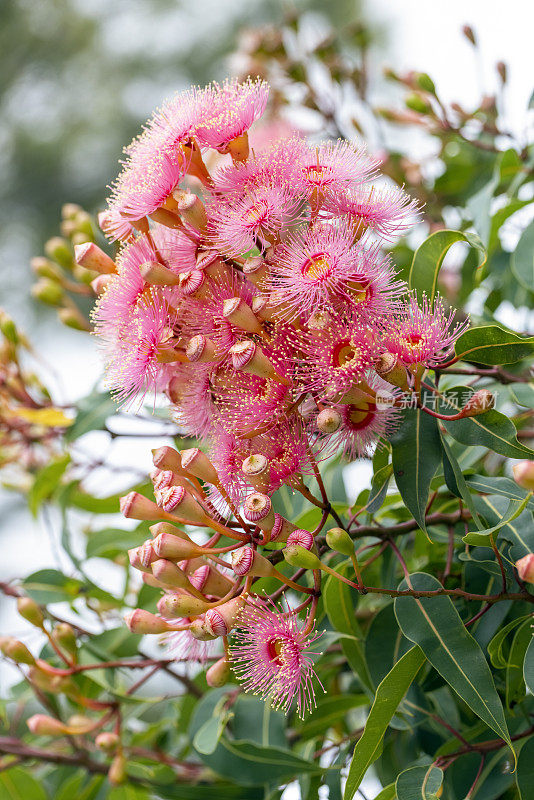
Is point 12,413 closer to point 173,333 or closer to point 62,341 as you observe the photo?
point 173,333

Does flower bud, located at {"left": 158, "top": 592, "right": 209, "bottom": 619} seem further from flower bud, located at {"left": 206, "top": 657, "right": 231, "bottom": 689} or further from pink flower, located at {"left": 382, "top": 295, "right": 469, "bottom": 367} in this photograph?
pink flower, located at {"left": 382, "top": 295, "right": 469, "bottom": 367}

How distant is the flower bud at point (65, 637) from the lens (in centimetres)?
107

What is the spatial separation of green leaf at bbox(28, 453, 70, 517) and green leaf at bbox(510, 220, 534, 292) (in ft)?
2.67

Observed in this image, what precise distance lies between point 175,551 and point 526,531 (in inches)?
14.9

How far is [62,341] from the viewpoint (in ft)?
12.1

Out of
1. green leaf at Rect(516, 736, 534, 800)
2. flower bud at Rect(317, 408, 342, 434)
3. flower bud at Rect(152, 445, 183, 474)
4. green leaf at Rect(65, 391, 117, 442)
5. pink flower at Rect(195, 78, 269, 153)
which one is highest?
pink flower at Rect(195, 78, 269, 153)

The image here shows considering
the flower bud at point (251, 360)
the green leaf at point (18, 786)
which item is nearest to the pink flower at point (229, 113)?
the flower bud at point (251, 360)

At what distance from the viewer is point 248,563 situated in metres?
0.71

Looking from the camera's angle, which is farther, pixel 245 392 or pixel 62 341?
pixel 62 341

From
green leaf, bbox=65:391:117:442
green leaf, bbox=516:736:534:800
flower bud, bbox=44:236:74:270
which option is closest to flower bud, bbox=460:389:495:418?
green leaf, bbox=516:736:534:800

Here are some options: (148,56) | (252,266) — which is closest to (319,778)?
(252,266)

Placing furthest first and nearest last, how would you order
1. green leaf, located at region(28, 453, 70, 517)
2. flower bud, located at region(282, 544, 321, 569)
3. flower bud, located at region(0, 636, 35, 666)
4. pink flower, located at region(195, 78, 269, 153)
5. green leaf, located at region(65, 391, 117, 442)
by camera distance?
1. green leaf, located at region(28, 453, 70, 517)
2. green leaf, located at region(65, 391, 117, 442)
3. flower bud, located at region(0, 636, 35, 666)
4. pink flower, located at region(195, 78, 269, 153)
5. flower bud, located at region(282, 544, 321, 569)

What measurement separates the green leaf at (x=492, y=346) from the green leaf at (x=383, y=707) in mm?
307

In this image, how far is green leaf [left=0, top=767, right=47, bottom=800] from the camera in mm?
1244
